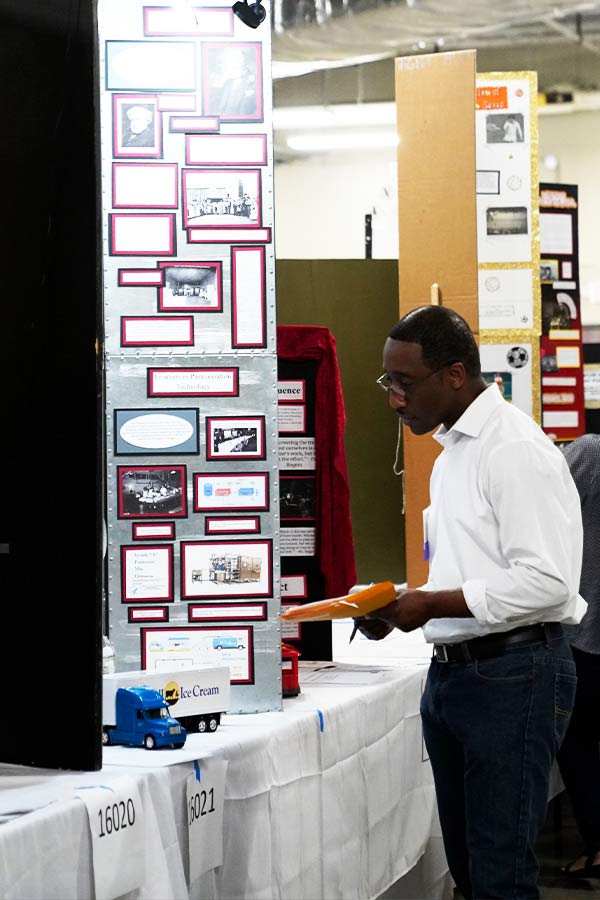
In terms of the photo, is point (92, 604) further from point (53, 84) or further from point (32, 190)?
point (53, 84)

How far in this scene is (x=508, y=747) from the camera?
83.4 inches

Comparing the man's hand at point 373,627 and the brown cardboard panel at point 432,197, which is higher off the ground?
the brown cardboard panel at point 432,197

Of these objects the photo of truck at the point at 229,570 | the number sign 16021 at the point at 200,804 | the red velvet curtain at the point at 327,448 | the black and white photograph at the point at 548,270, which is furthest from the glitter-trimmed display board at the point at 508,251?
the number sign 16021 at the point at 200,804

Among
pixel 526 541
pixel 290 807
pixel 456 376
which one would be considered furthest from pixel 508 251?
pixel 526 541

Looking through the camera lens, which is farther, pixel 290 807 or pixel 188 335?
pixel 188 335

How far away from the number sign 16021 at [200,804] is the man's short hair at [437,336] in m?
0.88

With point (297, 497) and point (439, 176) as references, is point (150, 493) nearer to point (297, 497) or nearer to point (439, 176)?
point (297, 497)

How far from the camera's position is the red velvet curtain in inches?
A: 146

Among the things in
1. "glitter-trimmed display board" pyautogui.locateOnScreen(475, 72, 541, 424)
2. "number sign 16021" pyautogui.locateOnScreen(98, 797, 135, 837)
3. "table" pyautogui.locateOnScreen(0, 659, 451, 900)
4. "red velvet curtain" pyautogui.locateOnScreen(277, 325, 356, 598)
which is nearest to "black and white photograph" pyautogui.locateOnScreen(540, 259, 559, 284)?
"glitter-trimmed display board" pyautogui.locateOnScreen(475, 72, 541, 424)

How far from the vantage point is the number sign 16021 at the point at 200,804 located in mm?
2178

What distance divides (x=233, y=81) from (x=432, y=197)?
6.75 ft

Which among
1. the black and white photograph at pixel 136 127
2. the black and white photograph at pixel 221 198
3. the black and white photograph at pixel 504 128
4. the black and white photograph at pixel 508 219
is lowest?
the black and white photograph at pixel 221 198

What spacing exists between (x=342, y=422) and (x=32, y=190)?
184 cm

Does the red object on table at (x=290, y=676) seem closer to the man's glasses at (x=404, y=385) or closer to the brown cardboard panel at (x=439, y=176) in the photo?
the man's glasses at (x=404, y=385)
